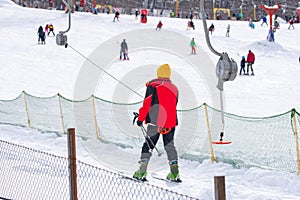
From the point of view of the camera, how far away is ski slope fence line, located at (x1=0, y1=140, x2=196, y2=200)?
28.4ft

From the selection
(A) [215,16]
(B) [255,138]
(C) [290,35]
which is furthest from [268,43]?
(B) [255,138]

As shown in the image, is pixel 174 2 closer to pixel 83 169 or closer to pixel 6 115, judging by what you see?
pixel 6 115

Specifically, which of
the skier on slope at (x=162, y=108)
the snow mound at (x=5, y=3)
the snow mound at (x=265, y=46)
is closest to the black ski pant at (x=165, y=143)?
the skier on slope at (x=162, y=108)

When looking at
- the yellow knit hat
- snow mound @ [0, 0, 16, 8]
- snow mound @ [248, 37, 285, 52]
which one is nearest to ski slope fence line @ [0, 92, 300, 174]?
the yellow knit hat

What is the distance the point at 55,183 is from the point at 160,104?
189cm

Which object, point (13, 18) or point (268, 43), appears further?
point (13, 18)

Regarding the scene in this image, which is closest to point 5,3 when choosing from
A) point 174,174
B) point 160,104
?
point 174,174

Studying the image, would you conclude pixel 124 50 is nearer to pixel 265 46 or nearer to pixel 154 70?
pixel 154 70

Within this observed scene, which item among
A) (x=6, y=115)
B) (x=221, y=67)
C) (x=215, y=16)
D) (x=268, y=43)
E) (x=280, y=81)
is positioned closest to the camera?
(x=221, y=67)

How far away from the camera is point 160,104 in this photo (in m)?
9.65

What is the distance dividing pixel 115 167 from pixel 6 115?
235 inches

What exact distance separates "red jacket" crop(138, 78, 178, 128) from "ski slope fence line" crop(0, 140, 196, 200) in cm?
97

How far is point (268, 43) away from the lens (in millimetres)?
42781

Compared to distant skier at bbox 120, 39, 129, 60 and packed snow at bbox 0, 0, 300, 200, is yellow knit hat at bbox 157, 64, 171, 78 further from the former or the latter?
distant skier at bbox 120, 39, 129, 60
